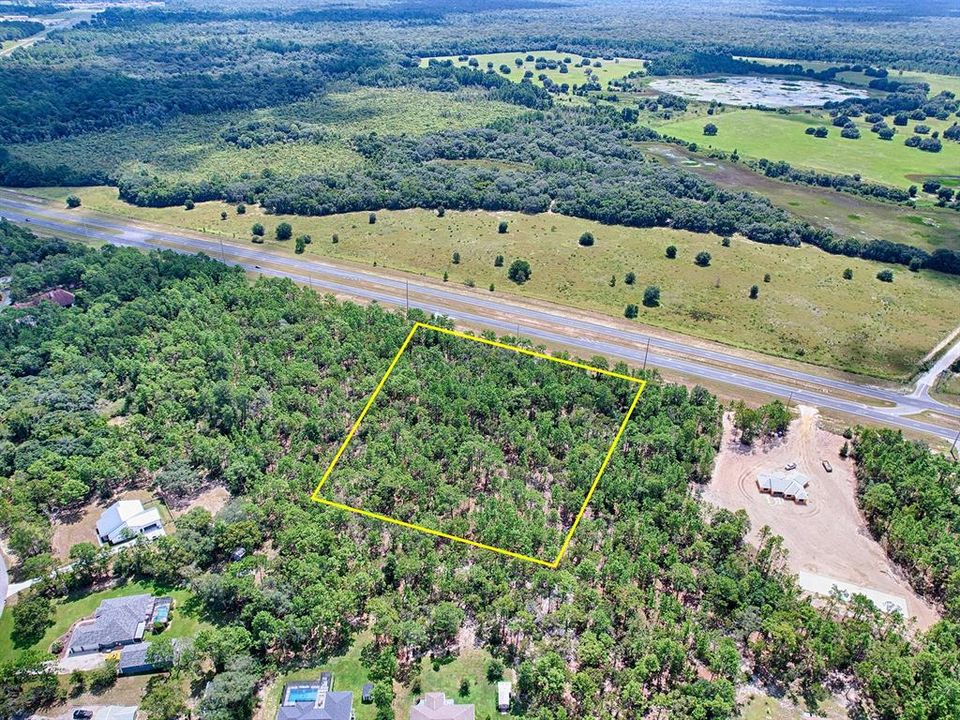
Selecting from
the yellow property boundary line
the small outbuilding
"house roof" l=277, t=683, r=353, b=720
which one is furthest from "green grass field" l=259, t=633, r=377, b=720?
the yellow property boundary line

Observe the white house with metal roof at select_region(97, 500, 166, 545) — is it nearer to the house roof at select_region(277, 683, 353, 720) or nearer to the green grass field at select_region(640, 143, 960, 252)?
the house roof at select_region(277, 683, 353, 720)

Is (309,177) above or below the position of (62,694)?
above

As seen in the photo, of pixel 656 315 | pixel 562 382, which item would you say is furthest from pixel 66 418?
pixel 656 315

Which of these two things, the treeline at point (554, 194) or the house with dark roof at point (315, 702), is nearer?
the house with dark roof at point (315, 702)

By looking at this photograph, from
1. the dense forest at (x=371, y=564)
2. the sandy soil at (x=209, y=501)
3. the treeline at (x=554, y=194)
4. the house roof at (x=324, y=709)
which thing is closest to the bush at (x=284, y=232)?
the treeline at (x=554, y=194)

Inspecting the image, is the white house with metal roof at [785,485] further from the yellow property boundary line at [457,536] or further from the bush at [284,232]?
the bush at [284,232]

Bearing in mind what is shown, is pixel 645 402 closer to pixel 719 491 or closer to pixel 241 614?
pixel 719 491
